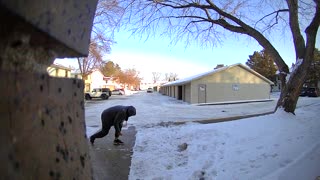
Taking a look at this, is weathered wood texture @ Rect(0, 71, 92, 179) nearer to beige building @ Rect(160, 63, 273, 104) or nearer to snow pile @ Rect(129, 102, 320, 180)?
snow pile @ Rect(129, 102, 320, 180)

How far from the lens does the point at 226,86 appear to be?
41.2 metres

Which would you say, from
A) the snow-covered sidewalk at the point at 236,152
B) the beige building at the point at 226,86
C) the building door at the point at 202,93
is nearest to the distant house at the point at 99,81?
the beige building at the point at 226,86

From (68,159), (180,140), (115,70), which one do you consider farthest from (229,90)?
(115,70)

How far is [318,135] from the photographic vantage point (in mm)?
8906

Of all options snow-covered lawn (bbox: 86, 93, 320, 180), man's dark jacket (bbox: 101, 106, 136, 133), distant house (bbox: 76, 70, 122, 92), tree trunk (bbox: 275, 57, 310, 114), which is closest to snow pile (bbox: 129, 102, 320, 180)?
snow-covered lawn (bbox: 86, 93, 320, 180)

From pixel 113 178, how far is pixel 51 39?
5849mm

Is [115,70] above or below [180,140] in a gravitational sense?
above

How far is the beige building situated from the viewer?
127 feet

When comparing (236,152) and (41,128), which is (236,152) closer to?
(236,152)

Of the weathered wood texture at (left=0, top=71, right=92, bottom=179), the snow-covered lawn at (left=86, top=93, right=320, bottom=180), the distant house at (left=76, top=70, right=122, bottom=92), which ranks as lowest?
the snow-covered lawn at (left=86, top=93, right=320, bottom=180)

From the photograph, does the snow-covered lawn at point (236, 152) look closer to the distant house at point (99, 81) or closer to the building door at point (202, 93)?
the building door at point (202, 93)

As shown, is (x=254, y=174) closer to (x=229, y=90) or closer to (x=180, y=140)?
(x=180, y=140)

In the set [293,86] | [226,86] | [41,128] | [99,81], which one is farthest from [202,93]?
[99,81]

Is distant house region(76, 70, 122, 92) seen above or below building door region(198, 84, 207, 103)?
above
